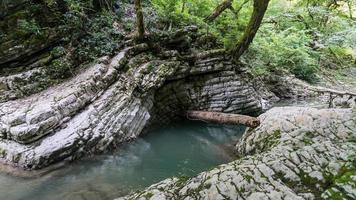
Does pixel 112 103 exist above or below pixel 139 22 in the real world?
below

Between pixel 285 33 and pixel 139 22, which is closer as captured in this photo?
pixel 139 22

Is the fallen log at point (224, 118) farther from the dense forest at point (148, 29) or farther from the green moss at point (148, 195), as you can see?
the green moss at point (148, 195)

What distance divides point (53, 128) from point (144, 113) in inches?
135

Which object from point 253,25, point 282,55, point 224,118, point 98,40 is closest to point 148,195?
point 224,118

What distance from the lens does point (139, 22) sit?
37.8ft

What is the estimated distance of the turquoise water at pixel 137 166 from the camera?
7.25m

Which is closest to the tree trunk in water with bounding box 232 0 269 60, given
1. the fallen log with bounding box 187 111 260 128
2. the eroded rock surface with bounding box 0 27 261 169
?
the eroded rock surface with bounding box 0 27 261 169

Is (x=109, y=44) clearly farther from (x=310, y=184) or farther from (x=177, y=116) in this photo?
(x=310, y=184)

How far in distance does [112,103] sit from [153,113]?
245 cm

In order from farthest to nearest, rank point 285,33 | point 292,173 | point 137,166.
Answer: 1. point 285,33
2. point 137,166
3. point 292,173

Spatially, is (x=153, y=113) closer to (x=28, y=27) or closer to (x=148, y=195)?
A: (x=28, y=27)

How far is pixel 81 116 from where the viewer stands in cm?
920

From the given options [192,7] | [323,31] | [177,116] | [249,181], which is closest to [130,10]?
[192,7]

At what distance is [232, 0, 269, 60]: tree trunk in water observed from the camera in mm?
12703
